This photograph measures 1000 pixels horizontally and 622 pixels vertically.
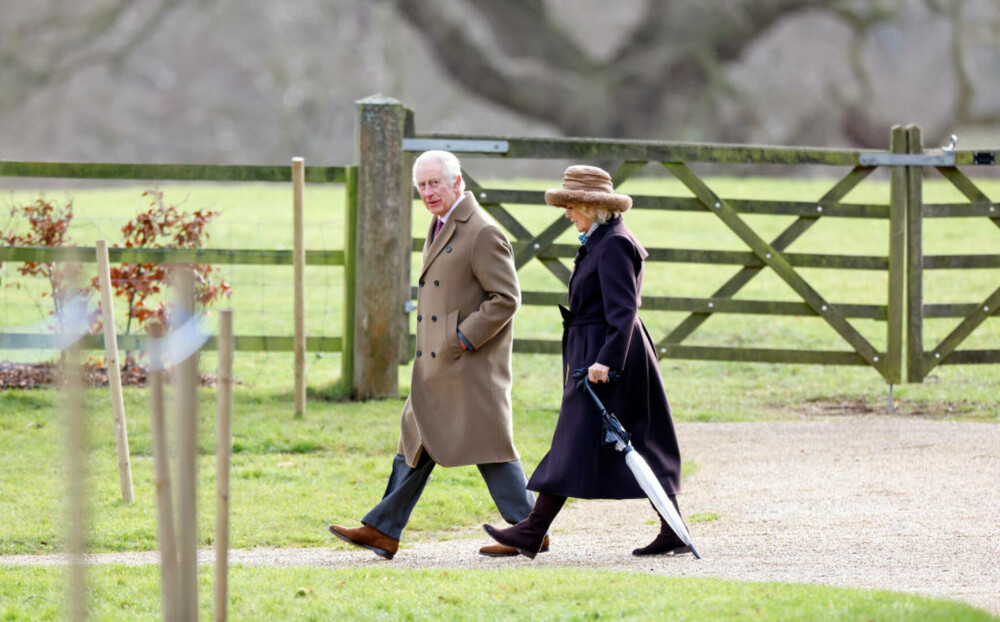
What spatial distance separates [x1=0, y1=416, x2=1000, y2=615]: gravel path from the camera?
4996 millimetres

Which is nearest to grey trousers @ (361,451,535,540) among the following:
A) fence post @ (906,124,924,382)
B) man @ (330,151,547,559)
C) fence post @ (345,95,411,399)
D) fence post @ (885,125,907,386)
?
man @ (330,151,547,559)

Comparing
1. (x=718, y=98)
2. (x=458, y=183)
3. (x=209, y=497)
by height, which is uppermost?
(x=718, y=98)

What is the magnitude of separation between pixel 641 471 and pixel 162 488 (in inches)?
89.8

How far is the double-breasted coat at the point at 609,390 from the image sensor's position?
5.18 metres

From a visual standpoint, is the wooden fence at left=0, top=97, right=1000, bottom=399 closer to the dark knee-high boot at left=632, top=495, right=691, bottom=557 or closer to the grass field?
the grass field

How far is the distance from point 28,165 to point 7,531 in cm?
360

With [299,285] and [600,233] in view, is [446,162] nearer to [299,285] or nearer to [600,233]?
[600,233]

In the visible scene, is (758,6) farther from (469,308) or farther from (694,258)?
(469,308)

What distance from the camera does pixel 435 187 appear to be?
5414 mm

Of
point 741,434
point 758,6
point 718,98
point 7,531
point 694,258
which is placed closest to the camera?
point 7,531

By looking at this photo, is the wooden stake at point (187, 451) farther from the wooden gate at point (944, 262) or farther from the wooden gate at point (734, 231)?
the wooden gate at point (944, 262)

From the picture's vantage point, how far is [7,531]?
5.91 metres

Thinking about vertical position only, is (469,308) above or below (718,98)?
below

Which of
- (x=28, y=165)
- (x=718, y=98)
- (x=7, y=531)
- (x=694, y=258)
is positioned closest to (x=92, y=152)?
(x=718, y=98)
